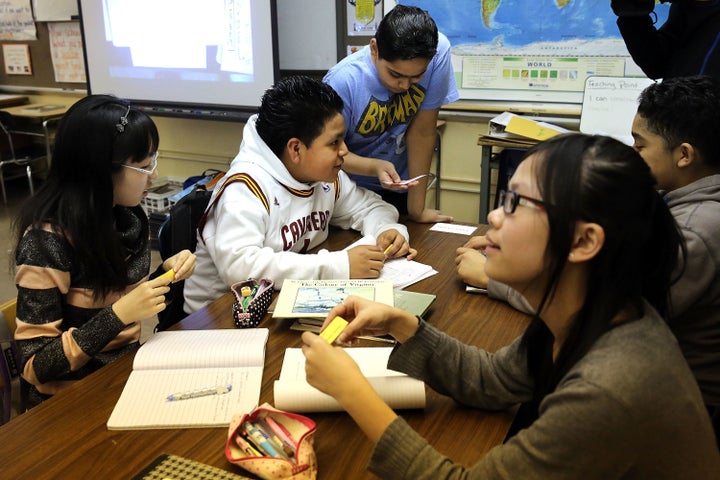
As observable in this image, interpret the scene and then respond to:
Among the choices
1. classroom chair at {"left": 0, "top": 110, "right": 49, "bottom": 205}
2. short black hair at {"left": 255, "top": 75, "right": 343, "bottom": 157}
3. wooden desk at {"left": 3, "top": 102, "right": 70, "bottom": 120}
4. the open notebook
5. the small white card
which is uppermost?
short black hair at {"left": 255, "top": 75, "right": 343, "bottom": 157}

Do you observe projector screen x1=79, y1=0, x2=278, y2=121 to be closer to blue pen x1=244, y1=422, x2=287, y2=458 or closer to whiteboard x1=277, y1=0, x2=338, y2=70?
whiteboard x1=277, y1=0, x2=338, y2=70

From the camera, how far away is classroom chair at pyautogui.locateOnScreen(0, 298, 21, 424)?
1.29m

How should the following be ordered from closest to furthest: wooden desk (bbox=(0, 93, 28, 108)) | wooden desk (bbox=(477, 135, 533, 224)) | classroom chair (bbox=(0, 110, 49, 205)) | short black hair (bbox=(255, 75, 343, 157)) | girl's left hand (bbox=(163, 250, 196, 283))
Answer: girl's left hand (bbox=(163, 250, 196, 283)), short black hair (bbox=(255, 75, 343, 157)), wooden desk (bbox=(477, 135, 533, 224)), classroom chair (bbox=(0, 110, 49, 205)), wooden desk (bbox=(0, 93, 28, 108))

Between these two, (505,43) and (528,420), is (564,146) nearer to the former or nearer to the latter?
(528,420)

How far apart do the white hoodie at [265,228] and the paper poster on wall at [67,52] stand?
3697 millimetres

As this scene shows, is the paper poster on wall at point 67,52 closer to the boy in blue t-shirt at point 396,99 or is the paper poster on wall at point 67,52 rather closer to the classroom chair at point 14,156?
the classroom chair at point 14,156

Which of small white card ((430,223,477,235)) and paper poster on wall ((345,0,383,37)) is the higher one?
paper poster on wall ((345,0,383,37))

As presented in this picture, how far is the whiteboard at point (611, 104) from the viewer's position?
120 inches

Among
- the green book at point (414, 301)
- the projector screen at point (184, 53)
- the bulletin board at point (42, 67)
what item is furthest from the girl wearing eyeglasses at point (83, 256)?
the bulletin board at point (42, 67)

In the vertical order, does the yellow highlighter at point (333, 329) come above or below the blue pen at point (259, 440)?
above

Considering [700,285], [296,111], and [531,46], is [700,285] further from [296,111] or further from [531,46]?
[531,46]

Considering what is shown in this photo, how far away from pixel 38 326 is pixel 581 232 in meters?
1.08

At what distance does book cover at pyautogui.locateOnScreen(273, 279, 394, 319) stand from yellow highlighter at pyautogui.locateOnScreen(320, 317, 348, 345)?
0.66 ft

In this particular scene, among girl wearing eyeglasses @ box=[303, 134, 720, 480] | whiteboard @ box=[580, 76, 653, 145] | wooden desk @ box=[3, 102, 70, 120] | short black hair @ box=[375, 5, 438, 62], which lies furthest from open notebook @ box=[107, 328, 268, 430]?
wooden desk @ box=[3, 102, 70, 120]
